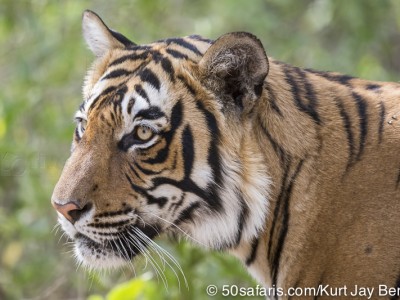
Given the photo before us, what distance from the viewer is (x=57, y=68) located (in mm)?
6297

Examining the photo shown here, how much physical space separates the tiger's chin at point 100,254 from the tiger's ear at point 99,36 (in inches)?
30.4

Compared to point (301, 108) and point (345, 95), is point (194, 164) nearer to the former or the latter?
point (301, 108)

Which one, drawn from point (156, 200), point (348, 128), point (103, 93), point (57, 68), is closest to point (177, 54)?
point (103, 93)

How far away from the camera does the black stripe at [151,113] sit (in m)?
2.77

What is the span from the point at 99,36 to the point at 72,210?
0.80m

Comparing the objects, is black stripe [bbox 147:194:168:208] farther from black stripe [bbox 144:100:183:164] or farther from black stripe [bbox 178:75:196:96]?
black stripe [bbox 178:75:196:96]

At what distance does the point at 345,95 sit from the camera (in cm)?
295

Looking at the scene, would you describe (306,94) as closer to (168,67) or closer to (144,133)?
A: (168,67)

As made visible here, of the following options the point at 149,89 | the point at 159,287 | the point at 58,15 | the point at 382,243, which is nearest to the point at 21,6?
the point at 58,15

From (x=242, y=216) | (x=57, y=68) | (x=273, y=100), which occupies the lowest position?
(x=242, y=216)

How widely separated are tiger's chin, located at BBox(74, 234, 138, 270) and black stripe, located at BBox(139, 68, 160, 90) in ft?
1.85

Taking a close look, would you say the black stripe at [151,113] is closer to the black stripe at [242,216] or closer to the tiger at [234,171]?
the tiger at [234,171]

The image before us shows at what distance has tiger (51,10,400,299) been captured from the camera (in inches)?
107

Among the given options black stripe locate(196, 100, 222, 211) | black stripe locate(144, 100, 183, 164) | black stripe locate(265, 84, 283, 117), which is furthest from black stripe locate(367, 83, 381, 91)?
black stripe locate(144, 100, 183, 164)
